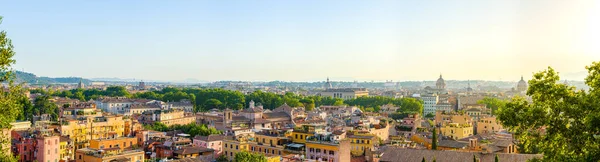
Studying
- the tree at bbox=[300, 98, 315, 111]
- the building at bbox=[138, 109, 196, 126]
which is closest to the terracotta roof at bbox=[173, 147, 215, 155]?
the building at bbox=[138, 109, 196, 126]

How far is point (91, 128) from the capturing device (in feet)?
131

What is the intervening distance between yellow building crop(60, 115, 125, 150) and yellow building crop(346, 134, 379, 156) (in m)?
18.1

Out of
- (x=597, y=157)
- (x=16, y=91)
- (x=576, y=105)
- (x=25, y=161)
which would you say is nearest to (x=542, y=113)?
(x=576, y=105)

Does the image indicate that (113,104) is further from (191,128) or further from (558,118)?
(558,118)

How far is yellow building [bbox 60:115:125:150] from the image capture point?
122ft

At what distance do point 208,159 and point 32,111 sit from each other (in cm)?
3589

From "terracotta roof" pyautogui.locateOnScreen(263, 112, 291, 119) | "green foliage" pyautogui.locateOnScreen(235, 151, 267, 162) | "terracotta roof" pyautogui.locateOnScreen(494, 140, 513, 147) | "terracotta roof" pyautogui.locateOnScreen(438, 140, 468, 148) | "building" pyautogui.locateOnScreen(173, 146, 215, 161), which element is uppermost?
"green foliage" pyautogui.locateOnScreen(235, 151, 267, 162)

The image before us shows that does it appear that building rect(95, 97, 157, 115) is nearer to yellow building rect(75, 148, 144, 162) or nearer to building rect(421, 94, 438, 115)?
yellow building rect(75, 148, 144, 162)

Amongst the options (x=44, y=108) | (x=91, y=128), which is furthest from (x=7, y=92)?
(x=44, y=108)

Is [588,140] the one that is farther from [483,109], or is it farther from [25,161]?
[483,109]

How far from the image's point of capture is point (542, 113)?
1168cm

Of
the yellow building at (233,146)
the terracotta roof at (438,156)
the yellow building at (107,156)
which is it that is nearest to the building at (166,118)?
the yellow building at (233,146)

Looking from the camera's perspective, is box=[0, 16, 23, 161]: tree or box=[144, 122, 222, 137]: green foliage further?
box=[144, 122, 222, 137]: green foliage

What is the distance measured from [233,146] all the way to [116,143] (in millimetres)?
8405
